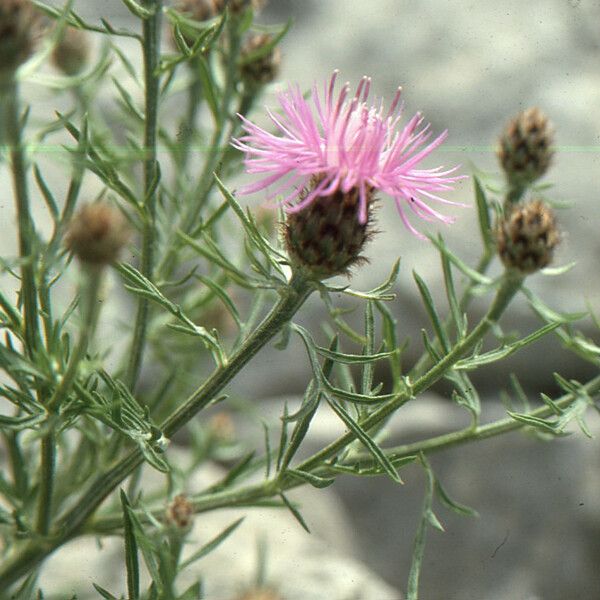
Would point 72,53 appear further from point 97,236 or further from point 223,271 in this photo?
point 97,236

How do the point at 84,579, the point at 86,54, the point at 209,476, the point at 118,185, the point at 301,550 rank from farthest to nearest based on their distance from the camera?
the point at 209,476
the point at 301,550
the point at 84,579
the point at 86,54
the point at 118,185

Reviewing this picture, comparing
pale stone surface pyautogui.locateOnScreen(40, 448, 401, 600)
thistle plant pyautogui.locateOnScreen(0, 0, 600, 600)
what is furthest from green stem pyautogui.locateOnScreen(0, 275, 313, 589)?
pale stone surface pyautogui.locateOnScreen(40, 448, 401, 600)

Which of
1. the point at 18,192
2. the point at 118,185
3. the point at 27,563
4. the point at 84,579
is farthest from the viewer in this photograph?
the point at 84,579

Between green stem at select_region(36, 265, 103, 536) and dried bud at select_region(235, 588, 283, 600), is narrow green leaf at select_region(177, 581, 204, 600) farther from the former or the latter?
dried bud at select_region(235, 588, 283, 600)

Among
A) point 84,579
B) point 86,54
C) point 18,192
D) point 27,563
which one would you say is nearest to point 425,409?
point 84,579

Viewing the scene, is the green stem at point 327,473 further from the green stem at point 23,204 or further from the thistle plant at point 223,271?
the green stem at point 23,204

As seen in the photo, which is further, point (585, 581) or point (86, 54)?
point (585, 581)

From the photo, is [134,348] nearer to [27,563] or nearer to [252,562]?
[27,563]
